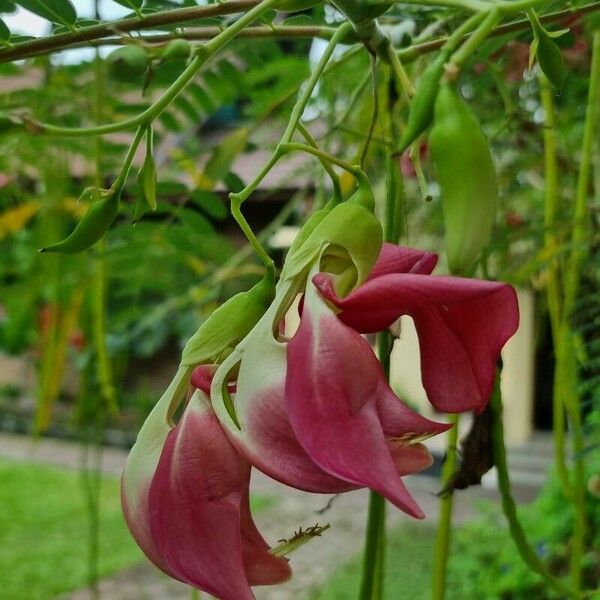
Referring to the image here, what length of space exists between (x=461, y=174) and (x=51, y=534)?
2.92 metres

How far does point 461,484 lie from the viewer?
1.04 feet

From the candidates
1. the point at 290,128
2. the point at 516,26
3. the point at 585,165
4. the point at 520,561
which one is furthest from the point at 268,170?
the point at 520,561

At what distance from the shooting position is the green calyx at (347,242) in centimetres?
17

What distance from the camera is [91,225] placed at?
0.62 ft

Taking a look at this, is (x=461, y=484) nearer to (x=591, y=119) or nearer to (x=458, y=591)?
(x=591, y=119)

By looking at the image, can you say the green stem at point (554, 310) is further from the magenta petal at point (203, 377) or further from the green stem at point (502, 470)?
the magenta petal at point (203, 377)

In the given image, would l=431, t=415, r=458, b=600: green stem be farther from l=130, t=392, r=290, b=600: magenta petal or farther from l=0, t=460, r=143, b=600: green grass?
l=0, t=460, r=143, b=600: green grass

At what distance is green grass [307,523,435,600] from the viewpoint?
111cm

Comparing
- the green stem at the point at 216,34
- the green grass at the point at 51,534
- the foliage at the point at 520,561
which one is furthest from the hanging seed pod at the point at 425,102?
the green grass at the point at 51,534

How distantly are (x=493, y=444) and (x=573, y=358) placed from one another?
15 centimetres

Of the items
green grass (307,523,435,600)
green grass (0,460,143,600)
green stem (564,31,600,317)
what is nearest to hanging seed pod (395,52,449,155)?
green stem (564,31,600,317)

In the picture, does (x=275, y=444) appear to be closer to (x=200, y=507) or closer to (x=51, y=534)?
(x=200, y=507)

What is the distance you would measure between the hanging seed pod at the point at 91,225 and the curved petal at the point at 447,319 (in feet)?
0.17

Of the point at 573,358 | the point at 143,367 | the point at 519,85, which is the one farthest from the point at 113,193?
the point at 143,367
